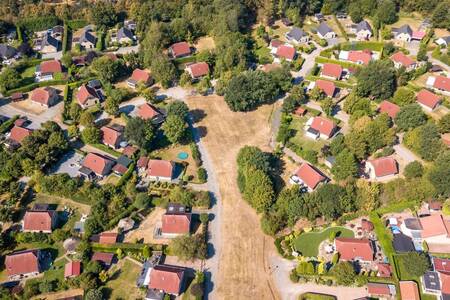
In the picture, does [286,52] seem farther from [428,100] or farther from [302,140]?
[428,100]

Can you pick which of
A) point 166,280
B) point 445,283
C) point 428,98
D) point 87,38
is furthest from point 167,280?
point 87,38

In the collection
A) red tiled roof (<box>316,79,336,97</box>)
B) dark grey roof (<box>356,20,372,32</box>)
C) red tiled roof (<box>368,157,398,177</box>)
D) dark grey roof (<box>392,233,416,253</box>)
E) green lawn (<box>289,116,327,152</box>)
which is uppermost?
dark grey roof (<box>356,20,372,32</box>)

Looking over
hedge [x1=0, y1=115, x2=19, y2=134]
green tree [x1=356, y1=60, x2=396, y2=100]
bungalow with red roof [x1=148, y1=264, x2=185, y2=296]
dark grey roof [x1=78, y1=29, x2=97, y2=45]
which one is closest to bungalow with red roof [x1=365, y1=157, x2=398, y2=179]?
green tree [x1=356, y1=60, x2=396, y2=100]

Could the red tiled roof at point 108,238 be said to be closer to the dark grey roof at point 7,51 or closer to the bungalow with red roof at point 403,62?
the dark grey roof at point 7,51

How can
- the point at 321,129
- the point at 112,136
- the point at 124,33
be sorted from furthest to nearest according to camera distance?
the point at 124,33 < the point at 321,129 < the point at 112,136

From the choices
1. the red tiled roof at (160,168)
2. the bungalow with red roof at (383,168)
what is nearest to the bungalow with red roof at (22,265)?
the red tiled roof at (160,168)

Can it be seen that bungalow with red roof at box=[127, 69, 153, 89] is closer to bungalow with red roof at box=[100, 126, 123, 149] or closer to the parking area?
bungalow with red roof at box=[100, 126, 123, 149]
